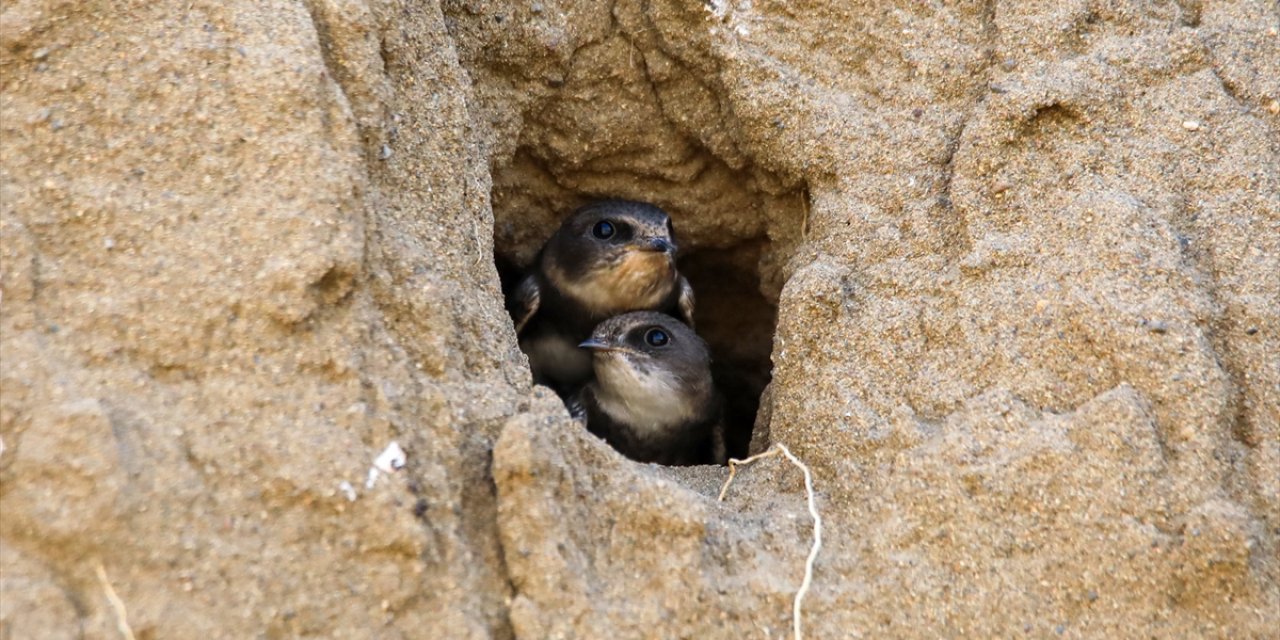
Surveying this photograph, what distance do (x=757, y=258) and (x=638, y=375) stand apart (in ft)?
2.15

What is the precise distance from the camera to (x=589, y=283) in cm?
446

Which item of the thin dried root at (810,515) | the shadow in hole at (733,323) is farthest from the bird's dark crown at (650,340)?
the thin dried root at (810,515)

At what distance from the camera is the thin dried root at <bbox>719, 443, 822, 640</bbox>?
259cm

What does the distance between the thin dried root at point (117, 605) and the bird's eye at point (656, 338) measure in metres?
2.30

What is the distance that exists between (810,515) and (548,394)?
65 cm

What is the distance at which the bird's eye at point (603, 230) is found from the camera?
4.29 meters

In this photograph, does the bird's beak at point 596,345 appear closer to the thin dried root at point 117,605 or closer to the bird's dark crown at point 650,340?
the bird's dark crown at point 650,340

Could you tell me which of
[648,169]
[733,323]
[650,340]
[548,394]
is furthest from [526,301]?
[548,394]

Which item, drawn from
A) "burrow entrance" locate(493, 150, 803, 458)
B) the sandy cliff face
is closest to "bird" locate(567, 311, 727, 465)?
"burrow entrance" locate(493, 150, 803, 458)

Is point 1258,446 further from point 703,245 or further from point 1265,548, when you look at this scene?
point 703,245

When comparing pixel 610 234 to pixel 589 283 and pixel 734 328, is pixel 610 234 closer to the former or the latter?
pixel 589 283

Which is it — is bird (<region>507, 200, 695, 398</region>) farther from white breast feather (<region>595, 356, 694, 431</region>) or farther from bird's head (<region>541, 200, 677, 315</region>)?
white breast feather (<region>595, 356, 694, 431</region>)

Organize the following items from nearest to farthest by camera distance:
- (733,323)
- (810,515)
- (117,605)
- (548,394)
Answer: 1. (117,605)
2. (548,394)
3. (810,515)
4. (733,323)

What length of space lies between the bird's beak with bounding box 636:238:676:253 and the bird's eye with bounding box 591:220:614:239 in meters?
0.11
